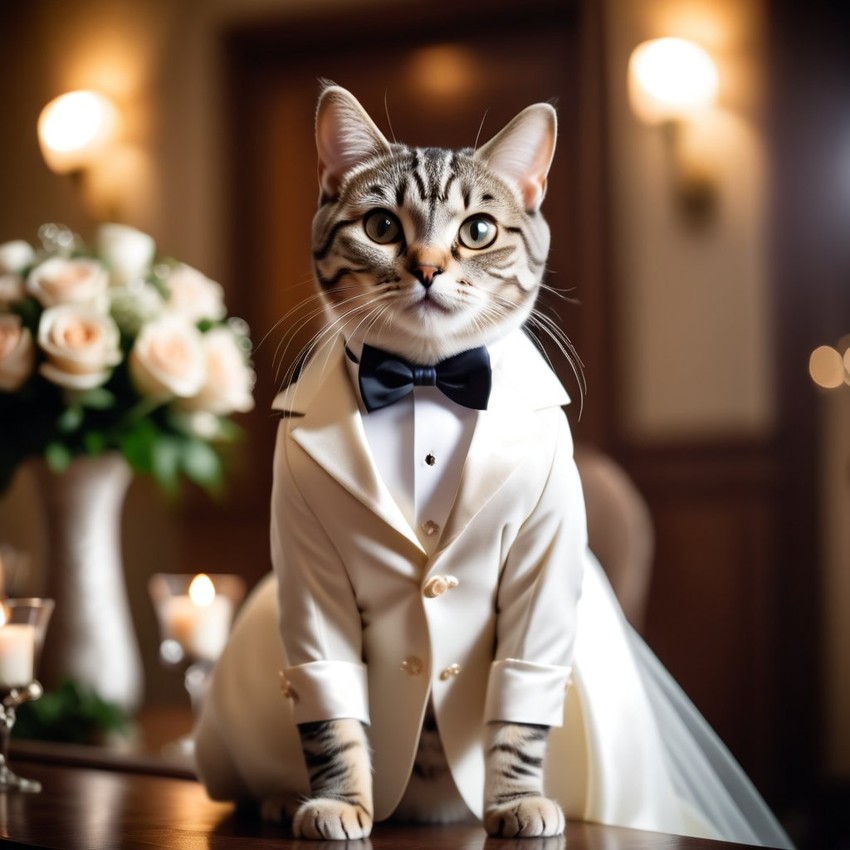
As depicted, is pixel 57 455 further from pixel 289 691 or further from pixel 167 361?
pixel 289 691

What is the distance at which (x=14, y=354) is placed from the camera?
5.01 ft

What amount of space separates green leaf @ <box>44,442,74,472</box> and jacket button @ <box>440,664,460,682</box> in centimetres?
82

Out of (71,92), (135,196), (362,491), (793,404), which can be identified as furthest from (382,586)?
(71,92)

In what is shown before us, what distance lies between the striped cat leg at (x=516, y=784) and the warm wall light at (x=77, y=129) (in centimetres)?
315

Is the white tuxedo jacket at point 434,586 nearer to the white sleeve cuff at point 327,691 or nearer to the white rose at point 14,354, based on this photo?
the white sleeve cuff at point 327,691

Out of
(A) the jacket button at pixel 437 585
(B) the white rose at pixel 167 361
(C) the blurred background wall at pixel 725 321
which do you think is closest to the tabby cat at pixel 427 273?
(A) the jacket button at pixel 437 585

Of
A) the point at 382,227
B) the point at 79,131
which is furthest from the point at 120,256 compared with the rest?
the point at 79,131

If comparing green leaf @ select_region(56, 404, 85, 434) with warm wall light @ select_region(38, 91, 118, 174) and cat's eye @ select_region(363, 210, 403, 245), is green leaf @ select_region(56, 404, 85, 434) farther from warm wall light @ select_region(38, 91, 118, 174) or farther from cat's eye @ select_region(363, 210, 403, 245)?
warm wall light @ select_region(38, 91, 118, 174)

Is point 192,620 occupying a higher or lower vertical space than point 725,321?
lower

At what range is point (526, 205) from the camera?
3.39 ft

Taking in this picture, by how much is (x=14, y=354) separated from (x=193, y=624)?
47 cm

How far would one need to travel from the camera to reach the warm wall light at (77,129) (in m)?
3.59

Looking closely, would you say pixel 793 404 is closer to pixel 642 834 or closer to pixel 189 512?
pixel 189 512

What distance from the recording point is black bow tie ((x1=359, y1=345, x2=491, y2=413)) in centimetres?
97
